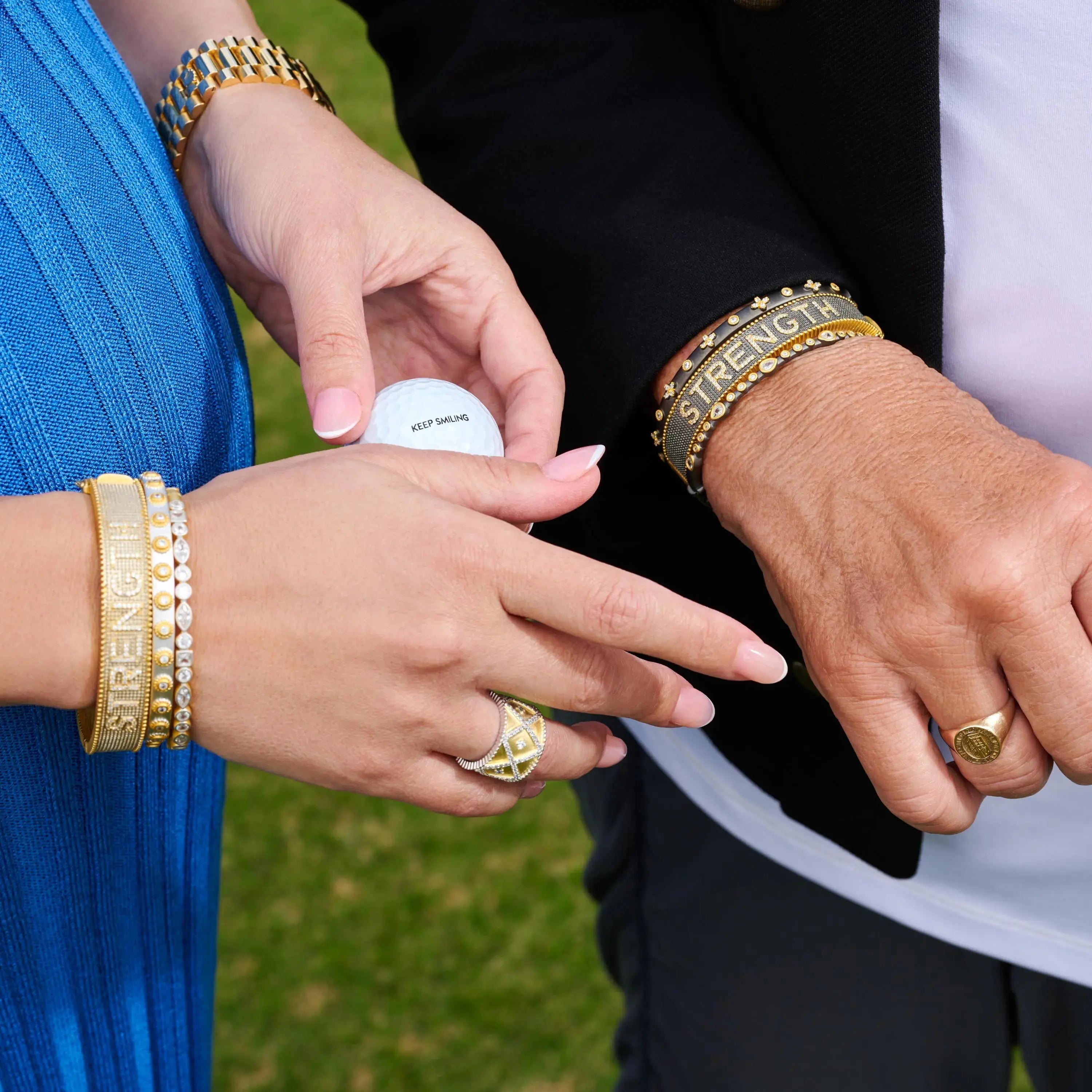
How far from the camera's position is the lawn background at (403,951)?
259 centimetres

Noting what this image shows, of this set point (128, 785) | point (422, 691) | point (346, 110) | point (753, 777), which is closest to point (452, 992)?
point (753, 777)

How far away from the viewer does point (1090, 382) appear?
1.08 m

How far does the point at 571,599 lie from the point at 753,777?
57 cm

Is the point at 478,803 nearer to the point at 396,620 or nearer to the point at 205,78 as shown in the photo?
the point at 396,620

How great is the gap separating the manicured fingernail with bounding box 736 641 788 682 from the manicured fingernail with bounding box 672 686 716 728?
8cm

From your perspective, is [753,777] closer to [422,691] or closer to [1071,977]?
[1071,977]

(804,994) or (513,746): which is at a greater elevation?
(513,746)

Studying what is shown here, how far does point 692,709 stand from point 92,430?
58 cm

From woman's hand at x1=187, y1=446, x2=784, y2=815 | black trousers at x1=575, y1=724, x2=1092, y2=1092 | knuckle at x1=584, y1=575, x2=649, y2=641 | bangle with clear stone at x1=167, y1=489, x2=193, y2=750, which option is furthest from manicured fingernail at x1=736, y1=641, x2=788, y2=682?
black trousers at x1=575, y1=724, x2=1092, y2=1092

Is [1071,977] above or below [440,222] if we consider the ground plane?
below

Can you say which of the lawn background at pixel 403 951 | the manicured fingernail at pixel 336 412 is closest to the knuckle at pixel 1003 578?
the manicured fingernail at pixel 336 412

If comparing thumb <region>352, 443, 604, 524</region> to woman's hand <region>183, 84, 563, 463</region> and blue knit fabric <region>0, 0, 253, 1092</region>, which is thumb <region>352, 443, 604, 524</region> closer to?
woman's hand <region>183, 84, 563, 463</region>

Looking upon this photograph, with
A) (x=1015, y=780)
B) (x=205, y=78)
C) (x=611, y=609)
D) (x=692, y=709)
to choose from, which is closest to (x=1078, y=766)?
(x=1015, y=780)

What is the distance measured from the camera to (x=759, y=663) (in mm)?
965
